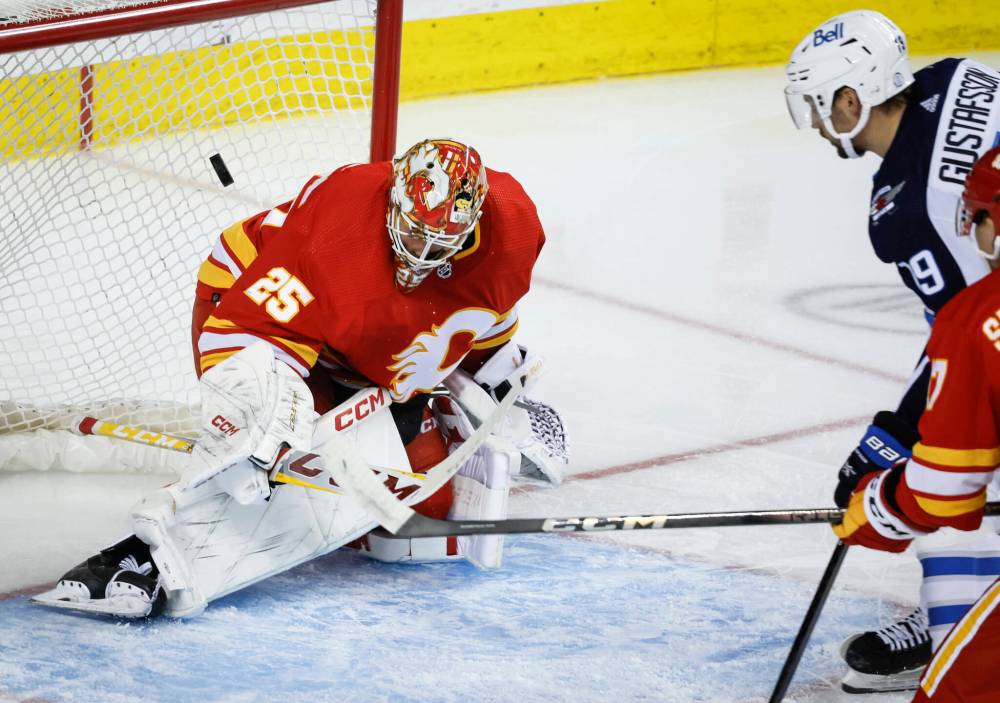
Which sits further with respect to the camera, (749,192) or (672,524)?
(749,192)

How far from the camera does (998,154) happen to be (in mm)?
1834

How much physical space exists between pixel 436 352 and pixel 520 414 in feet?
1.45

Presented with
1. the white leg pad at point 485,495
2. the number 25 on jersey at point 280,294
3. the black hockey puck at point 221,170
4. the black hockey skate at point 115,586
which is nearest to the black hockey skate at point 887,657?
the white leg pad at point 485,495

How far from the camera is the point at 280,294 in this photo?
7.97ft

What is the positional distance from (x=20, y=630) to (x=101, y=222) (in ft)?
4.70

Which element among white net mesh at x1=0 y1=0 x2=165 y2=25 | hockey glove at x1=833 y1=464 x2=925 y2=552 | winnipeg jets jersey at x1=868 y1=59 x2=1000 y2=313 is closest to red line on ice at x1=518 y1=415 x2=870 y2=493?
winnipeg jets jersey at x1=868 y1=59 x2=1000 y2=313

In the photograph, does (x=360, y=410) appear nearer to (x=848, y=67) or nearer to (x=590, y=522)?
(x=590, y=522)

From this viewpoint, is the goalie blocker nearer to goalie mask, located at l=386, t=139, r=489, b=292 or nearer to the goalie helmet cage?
goalie mask, located at l=386, t=139, r=489, b=292

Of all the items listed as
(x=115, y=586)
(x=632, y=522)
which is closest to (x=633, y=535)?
(x=632, y=522)

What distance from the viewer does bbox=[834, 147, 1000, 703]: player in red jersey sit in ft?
5.59

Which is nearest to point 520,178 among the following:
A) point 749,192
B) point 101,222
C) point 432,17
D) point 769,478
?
point 749,192

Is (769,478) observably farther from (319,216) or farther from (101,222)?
(101,222)

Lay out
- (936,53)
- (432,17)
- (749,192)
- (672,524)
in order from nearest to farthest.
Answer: (672,524), (749,192), (432,17), (936,53)

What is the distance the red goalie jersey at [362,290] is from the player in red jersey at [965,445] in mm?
962
